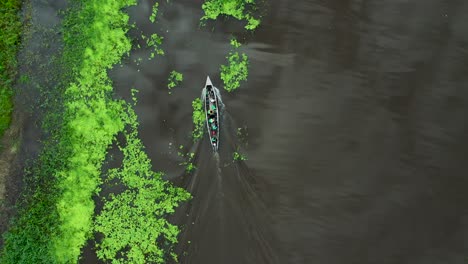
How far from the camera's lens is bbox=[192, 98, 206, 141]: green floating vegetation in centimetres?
877

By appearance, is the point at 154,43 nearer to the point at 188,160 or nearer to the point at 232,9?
the point at 232,9

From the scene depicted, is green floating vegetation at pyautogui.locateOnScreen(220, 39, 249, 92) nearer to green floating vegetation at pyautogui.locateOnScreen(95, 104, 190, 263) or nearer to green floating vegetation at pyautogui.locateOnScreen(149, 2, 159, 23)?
green floating vegetation at pyautogui.locateOnScreen(149, 2, 159, 23)

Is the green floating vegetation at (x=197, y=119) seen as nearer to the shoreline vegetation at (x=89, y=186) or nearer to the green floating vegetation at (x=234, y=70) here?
the green floating vegetation at (x=234, y=70)

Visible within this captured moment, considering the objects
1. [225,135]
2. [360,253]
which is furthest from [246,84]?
[360,253]

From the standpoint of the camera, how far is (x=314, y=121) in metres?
8.74

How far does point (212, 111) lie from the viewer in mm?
8727

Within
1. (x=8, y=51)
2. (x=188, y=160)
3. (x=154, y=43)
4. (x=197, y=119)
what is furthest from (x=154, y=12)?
(x=188, y=160)

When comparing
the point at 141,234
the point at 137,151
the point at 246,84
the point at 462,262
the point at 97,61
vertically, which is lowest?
the point at 462,262

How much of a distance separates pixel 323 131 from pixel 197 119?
7.78 feet

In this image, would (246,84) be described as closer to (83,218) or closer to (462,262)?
(83,218)

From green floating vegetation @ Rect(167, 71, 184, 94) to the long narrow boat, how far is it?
0.56 metres

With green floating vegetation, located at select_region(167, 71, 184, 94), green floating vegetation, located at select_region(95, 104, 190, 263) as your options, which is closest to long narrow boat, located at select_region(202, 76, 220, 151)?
green floating vegetation, located at select_region(167, 71, 184, 94)

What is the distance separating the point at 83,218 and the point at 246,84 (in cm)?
392

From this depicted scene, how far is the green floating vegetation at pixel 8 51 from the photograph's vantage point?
912 centimetres
